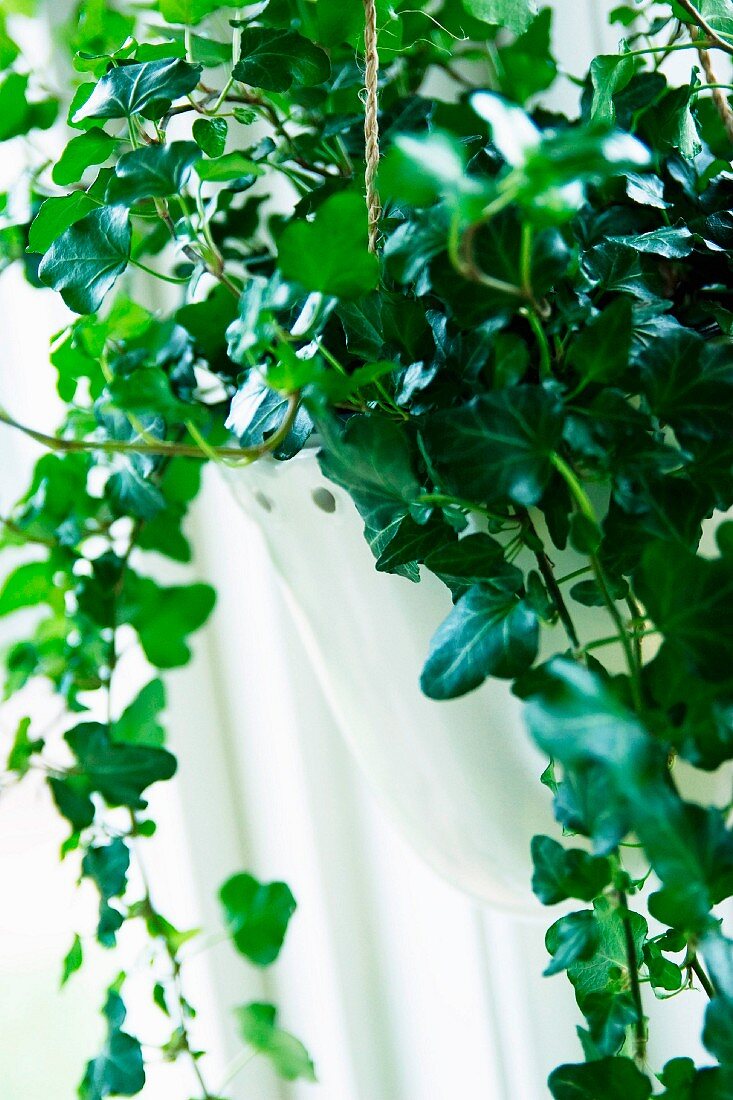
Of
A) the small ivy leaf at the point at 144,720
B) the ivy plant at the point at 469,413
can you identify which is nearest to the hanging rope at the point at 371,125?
the ivy plant at the point at 469,413

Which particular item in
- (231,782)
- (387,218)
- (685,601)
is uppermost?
(387,218)

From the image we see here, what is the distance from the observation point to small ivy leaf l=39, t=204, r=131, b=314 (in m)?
0.43

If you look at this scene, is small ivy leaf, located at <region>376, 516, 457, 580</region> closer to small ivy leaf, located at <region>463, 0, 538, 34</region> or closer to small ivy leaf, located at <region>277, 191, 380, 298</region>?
small ivy leaf, located at <region>277, 191, 380, 298</region>

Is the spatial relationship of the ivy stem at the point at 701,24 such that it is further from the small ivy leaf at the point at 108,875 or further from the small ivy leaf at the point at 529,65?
the small ivy leaf at the point at 108,875

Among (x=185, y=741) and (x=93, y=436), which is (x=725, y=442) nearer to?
(x=93, y=436)

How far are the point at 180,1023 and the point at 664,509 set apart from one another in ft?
1.27

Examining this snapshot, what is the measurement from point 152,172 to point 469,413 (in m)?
0.18

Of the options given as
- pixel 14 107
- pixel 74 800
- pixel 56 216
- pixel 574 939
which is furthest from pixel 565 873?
pixel 14 107

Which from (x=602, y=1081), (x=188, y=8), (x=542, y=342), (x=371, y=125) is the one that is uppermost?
(x=188, y=8)

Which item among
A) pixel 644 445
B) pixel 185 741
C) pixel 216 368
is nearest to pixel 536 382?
pixel 644 445

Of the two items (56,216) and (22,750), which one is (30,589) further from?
(56,216)

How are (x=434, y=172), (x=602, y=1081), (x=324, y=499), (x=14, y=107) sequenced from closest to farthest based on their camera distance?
(x=434, y=172), (x=602, y=1081), (x=324, y=499), (x=14, y=107)

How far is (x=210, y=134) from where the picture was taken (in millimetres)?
463

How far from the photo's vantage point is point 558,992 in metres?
0.88
